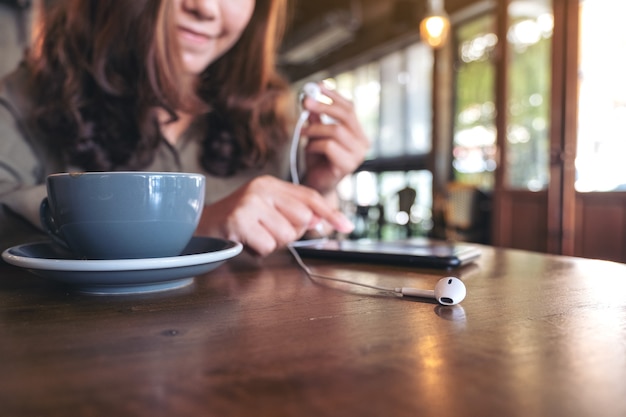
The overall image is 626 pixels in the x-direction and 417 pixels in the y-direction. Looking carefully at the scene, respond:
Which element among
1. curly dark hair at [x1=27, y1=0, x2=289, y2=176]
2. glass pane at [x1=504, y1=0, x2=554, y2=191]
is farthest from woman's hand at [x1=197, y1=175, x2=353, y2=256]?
glass pane at [x1=504, y1=0, x2=554, y2=191]

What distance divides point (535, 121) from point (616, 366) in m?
3.29

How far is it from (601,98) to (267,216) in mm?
2739

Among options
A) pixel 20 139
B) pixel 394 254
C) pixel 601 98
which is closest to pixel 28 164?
pixel 20 139

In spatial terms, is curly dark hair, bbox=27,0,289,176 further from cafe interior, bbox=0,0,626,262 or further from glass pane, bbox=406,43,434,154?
glass pane, bbox=406,43,434,154

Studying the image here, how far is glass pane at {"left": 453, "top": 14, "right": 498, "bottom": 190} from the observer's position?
12.5 feet

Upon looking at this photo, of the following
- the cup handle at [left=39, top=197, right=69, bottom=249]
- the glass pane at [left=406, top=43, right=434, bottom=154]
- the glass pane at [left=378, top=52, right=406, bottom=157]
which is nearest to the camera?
the cup handle at [left=39, top=197, right=69, bottom=249]

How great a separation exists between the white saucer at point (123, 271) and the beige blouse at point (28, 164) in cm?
22

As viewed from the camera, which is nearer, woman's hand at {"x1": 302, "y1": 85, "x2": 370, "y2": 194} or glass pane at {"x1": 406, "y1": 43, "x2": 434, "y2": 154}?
woman's hand at {"x1": 302, "y1": 85, "x2": 370, "y2": 194}

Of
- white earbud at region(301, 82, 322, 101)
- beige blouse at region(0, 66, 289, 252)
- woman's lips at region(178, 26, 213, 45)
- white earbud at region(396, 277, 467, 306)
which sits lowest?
white earbud at region(396, 277, 467, 306)

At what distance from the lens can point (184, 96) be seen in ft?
3.03

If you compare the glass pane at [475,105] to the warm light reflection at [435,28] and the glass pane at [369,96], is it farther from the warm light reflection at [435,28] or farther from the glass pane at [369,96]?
the glass pane at [369,96]

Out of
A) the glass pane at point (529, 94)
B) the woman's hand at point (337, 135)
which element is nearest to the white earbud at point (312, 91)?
the woman's hand at point (337, 135)

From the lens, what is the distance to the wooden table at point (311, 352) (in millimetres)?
202

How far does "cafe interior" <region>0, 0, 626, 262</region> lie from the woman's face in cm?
65
